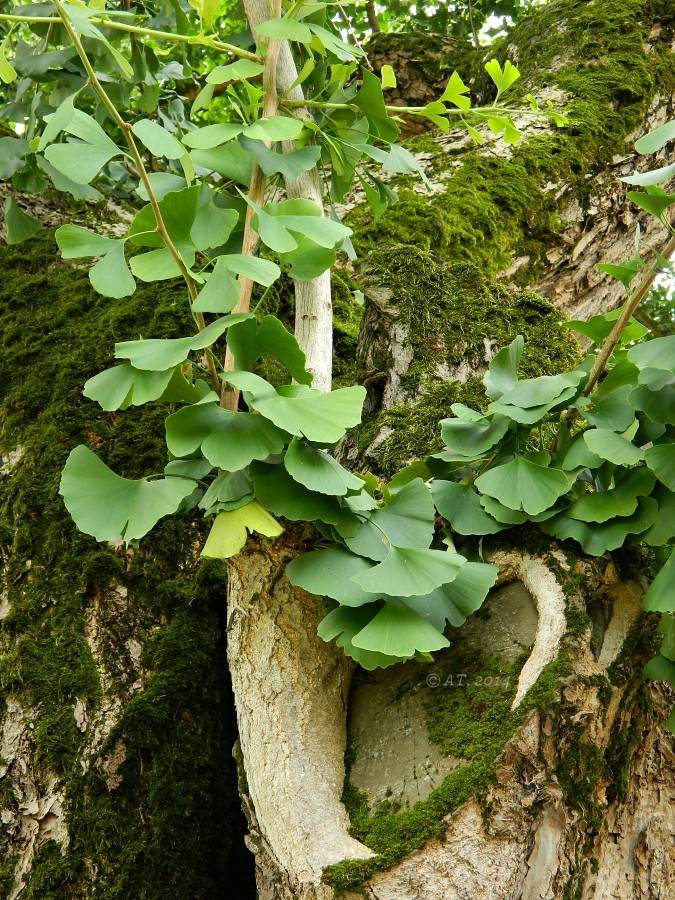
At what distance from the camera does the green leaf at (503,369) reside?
1178mm

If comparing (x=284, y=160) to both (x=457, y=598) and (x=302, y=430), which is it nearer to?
(x=302, y=430)

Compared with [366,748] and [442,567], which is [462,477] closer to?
[442,567]

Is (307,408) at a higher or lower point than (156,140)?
lower

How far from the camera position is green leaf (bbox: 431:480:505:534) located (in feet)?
3.59

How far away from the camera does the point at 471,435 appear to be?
3.76 ft

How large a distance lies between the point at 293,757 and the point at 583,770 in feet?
1.18

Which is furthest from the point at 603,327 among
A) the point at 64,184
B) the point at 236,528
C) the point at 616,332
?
the point at 64,184

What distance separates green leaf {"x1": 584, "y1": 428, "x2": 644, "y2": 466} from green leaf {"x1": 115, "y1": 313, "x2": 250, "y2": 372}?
467 mm

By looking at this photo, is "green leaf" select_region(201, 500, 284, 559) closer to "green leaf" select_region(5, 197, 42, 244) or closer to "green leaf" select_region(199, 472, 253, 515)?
"green leaf" select_region(199, 472, 253, 515)

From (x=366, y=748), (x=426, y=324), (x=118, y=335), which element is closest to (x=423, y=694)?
(x=366, y=748)

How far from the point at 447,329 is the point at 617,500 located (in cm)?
62

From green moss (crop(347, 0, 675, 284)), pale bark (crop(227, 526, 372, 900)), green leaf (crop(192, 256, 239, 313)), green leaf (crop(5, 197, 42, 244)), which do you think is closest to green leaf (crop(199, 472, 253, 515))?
pale bark (crop(227, 526, 372, 900))

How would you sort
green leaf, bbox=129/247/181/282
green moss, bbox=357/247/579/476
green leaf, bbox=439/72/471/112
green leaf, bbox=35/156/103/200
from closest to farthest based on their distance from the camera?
1. green leaf, bbox=129/247/181/282
2. green leaf, bbox=439/72/471/112
3. green moss, bbox=357/247/579/476
4. green leaf, bbox=35/156/103/200

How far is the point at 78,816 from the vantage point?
1.13 metres
